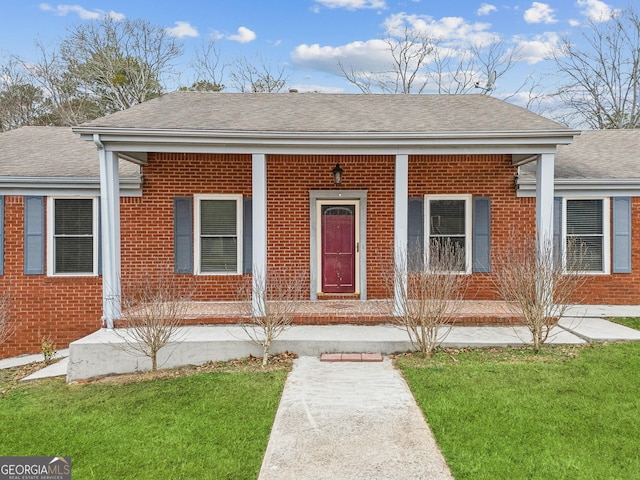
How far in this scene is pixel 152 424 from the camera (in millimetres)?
4238

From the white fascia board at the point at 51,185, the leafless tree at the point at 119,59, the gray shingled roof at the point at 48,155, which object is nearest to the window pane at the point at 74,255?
the white fascia board at the point at 51,185

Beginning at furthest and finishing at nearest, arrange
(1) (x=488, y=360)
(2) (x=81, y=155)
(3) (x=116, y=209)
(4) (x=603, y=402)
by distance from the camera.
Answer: (2) (x=81, y=155) → (3) (x=116, y=209) → (1) (x=488, y=360) → (4) (x=603, y=402)

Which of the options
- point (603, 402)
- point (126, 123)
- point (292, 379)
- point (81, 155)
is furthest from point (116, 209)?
point (603, 402)

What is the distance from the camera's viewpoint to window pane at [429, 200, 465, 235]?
28.7ft

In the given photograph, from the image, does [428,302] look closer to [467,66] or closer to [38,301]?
[38,301]

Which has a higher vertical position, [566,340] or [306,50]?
[306,50]

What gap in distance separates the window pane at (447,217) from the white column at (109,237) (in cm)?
559

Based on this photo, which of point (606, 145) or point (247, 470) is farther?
point (606, 145)

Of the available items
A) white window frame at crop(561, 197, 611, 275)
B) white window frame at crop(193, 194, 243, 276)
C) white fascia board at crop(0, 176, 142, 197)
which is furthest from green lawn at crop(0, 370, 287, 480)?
white window frame at crop(561, 197, 611, 275)

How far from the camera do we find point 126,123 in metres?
7.07

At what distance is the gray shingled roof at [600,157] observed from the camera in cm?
870

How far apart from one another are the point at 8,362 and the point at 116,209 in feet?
11.6

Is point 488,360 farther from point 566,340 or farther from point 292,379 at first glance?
point 292,379

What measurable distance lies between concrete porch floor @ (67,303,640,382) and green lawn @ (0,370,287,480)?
47 cm
